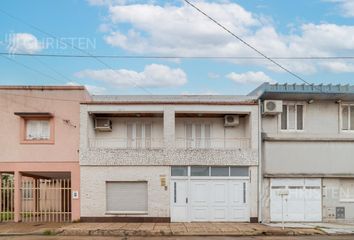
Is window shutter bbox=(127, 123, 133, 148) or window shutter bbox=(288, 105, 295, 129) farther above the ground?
window shutter bbox=(288, 105, 295, 129)

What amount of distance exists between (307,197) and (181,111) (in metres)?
8.05

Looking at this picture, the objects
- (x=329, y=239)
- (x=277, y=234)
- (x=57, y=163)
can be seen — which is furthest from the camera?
(x=57, y=163)

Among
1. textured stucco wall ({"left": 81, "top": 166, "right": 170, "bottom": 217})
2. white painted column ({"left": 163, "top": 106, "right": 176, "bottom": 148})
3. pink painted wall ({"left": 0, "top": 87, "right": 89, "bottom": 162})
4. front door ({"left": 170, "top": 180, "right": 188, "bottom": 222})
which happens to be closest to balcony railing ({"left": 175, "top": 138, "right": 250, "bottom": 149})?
white painted column ({"left": 163, "top": 106, "right": 176, "bottom": 148})

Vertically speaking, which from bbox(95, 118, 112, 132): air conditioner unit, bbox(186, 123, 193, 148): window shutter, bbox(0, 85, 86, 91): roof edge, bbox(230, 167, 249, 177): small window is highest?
bbox(0, 85, 86, 91): roof edge

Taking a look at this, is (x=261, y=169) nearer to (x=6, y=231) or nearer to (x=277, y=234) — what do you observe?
(x=277, y=234)

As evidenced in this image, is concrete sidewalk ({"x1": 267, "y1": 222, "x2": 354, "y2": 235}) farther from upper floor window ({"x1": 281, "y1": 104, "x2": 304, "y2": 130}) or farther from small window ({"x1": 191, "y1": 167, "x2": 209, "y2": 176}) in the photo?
upper floor window ({"x1": 281, "y1": 104, "x2": 304, "y2": 130})

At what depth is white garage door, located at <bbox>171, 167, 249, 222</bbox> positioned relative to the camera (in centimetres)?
2864

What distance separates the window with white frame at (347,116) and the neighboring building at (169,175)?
4950 millimetres

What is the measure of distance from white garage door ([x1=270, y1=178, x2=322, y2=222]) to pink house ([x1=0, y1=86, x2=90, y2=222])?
1026cm

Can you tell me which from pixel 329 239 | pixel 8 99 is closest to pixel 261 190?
pixel 329 239

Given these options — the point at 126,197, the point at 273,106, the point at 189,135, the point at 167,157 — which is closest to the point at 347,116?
the point at 273,106

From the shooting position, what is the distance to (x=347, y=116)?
98.5ft

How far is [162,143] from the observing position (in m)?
30.3

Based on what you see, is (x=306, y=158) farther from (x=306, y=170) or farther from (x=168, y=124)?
(x=168, y=124)
